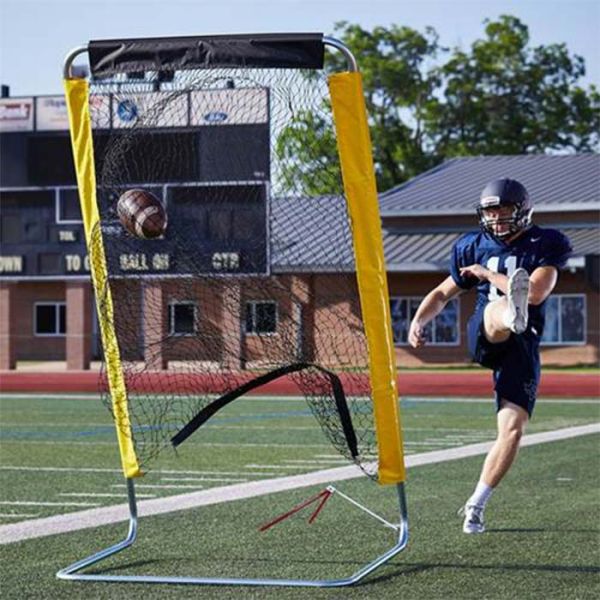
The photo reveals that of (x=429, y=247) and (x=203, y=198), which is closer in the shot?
(x=203, y=198)

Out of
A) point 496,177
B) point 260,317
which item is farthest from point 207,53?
point 496,177

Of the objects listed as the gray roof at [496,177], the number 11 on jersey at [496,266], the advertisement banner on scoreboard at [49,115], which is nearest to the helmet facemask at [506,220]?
the number 11 on jersey at [496,266]

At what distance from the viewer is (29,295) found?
44062 mm

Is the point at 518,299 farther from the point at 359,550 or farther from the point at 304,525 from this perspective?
the point at 304,525

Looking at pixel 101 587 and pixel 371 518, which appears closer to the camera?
pixel 101 587

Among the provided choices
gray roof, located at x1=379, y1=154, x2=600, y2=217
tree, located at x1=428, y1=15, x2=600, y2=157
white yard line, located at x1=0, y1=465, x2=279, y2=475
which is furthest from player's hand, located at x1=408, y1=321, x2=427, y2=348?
tree, located at x1=428, y1=15, x2=600, y2=157

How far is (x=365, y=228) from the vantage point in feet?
21.6

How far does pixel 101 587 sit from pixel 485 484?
222 cm

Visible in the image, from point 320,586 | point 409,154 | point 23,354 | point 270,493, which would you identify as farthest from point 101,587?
point 409,154

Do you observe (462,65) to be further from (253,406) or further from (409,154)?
(253,406)

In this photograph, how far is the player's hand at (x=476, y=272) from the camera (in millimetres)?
7432

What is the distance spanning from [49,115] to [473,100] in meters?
28.3

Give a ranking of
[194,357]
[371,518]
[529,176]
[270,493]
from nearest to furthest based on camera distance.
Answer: [194,357], [371,518], [270,493], [529,176]

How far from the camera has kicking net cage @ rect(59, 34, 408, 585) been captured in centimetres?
667
